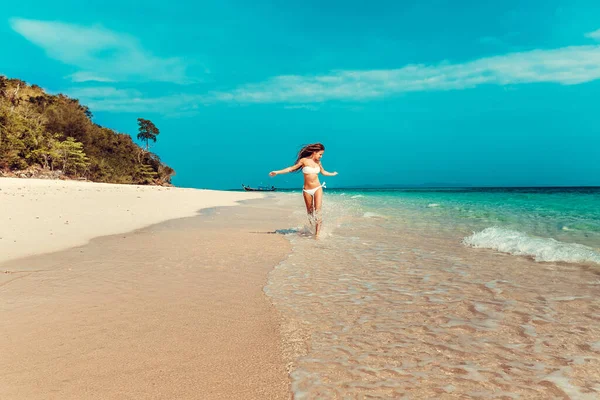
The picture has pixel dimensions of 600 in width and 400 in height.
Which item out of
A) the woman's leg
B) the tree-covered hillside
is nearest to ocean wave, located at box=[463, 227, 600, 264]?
the woman's leg

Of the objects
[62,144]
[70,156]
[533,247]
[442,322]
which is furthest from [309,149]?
[70,156]

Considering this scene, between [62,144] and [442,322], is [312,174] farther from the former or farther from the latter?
[62,144]

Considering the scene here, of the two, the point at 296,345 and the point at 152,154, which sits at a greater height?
the point at 152,154

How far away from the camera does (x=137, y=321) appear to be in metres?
3.87

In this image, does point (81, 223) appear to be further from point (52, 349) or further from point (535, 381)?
point (535, 381)

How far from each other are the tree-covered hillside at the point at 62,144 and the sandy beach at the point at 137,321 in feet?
144

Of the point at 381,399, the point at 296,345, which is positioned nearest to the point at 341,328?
the point at 296,345

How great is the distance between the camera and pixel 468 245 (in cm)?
895

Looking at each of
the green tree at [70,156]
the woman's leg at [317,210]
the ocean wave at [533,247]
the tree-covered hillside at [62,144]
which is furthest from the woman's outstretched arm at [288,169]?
the green tree at [70,156]

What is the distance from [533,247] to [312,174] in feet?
19.2

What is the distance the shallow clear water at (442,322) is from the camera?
2.69 metres

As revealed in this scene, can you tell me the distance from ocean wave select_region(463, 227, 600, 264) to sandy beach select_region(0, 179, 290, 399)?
5.17 meters

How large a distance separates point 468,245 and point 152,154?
252 ft

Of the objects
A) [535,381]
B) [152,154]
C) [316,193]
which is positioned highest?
[152,154]
